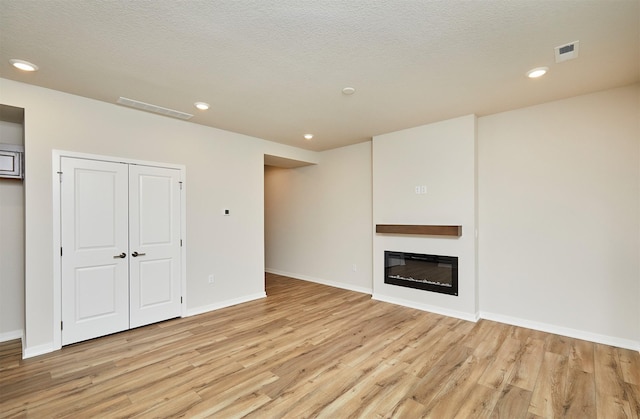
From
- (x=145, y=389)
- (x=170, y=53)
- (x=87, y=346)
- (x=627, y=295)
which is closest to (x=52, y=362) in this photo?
(x=87, y=346)

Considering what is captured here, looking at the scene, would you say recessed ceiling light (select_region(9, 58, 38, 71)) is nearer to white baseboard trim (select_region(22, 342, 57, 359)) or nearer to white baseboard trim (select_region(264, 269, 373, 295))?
white baseboard trim (select_region(22, 342, 57, 359))

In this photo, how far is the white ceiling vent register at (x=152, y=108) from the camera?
11.1ft

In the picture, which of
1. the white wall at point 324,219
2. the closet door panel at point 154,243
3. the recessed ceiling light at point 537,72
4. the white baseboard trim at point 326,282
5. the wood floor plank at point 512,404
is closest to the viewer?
the wood floor plank at point 512,404

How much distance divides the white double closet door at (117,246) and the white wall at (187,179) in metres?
0.16

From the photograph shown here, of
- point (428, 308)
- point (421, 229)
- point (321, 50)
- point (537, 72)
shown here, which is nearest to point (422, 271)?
point (428, 308)

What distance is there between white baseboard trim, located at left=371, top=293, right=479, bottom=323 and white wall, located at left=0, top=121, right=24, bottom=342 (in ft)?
15.9

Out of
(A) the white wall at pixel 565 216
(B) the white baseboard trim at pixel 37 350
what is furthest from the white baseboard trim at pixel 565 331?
(B) the white baseboard trim at pixel 37 350

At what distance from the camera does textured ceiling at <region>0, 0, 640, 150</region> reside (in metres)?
1.92

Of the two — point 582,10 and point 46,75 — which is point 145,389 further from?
point 582,10

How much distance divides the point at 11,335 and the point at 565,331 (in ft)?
21.6

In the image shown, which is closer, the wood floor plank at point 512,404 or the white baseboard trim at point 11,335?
the wood floor plank at point 512,404

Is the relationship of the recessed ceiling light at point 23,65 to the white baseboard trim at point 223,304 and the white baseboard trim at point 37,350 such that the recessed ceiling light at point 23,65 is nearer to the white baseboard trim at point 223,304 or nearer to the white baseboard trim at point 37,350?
the white baseboard trim at point 37,350

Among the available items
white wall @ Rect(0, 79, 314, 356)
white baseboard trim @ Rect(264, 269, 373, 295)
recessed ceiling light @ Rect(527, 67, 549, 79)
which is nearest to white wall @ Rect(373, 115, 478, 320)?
white baseboard trim @ Rect(264, 269, 373, 295)

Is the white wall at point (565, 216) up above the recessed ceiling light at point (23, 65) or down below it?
below
